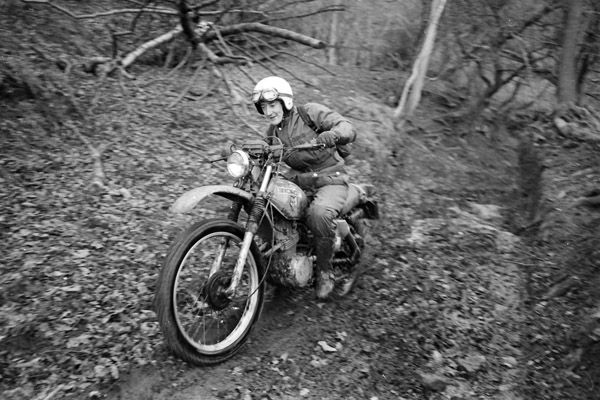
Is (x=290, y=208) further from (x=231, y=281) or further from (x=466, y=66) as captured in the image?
(x=466, y=66)

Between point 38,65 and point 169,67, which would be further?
point 169,67

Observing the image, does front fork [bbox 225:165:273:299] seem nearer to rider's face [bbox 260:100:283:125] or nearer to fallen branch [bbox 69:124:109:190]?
rider's face [bbox 260:100:283:125]

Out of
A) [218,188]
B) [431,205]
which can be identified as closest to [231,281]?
[218,188]

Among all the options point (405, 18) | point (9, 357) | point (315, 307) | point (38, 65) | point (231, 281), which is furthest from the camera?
point (405, 18)

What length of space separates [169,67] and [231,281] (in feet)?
20.8

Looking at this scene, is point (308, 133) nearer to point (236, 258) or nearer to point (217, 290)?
point (236, 258)

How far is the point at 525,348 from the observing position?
165 inches

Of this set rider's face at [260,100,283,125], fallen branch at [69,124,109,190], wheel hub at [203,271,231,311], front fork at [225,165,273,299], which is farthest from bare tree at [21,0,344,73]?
wheel hub at [203,271,231,311]

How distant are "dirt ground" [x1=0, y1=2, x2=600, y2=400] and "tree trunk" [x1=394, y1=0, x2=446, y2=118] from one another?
2.42m

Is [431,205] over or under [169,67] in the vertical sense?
under

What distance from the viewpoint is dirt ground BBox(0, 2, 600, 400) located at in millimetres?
3562

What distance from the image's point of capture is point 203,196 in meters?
3.49

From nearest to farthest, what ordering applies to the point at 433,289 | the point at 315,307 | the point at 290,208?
the point at 290,208 < the point at 315,307 < the point at 433,289

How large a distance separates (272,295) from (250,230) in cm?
112
